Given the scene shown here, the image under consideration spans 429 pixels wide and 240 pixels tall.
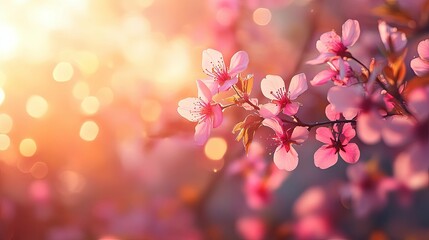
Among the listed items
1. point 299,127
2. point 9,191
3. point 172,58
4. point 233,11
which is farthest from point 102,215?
point 299,127

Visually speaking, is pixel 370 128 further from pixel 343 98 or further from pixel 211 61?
pixel 211 61

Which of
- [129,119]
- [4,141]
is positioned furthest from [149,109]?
[4,141]

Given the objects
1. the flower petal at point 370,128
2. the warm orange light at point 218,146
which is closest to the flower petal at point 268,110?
the flower petal at point 370,128

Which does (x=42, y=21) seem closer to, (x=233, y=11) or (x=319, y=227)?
(x=233, y=11)

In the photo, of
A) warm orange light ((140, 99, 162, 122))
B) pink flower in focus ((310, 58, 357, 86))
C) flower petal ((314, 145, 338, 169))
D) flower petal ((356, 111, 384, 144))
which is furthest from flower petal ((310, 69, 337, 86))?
warm orange light ((140, 99, 162, 122))

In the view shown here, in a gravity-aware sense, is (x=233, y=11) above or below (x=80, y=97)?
above

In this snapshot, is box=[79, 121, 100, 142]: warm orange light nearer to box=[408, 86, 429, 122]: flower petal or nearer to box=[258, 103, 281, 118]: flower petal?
box=[258, 103, 281, 118]: flower petal
